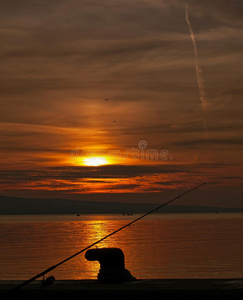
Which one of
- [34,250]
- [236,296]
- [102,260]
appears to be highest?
[34,250]

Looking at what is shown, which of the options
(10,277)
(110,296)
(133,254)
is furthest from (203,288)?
(133,254)

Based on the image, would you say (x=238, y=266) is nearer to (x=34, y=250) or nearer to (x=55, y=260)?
(x=55, y=260)

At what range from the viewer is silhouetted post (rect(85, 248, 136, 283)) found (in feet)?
59.5

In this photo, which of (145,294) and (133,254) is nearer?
(145,294)

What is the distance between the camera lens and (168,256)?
56594 millimetres

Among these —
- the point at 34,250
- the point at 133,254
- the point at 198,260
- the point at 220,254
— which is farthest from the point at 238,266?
the point at 34,250

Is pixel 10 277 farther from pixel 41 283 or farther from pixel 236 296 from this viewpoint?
pixel 236 296

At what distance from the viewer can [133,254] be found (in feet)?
195

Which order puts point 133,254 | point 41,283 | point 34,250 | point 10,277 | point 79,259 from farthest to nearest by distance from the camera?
point 34,250, point 133,254, point 79,259, point 10,277, point 41,283

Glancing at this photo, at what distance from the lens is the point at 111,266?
1834 cm

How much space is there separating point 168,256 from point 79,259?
9.01 m

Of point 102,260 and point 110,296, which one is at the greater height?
point 102,260

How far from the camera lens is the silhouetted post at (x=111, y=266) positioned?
18.1 m

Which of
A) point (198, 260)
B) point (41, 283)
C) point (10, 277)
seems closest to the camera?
point (41, 283)
